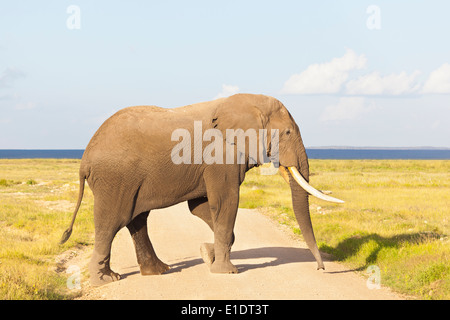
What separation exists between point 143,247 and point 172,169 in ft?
5.73

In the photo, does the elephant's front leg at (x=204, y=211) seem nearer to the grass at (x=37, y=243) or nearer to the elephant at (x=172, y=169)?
the elephant at (x=172, y=169)

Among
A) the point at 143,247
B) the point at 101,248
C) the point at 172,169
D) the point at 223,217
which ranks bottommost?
the point at 143,247

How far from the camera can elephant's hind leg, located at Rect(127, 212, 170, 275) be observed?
977 centimetres

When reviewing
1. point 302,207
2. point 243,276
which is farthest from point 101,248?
point 302,207

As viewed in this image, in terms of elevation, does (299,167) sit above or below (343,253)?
above

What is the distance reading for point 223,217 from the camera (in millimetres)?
9406

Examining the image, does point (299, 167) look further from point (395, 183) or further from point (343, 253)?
point (395, 183)

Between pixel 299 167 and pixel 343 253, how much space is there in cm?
344

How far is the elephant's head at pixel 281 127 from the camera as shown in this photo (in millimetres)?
9438

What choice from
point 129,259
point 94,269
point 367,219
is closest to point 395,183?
point 367,219

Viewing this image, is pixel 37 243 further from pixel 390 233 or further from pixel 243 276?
pixel 390 233

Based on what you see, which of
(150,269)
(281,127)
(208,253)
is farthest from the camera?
(208,253)
